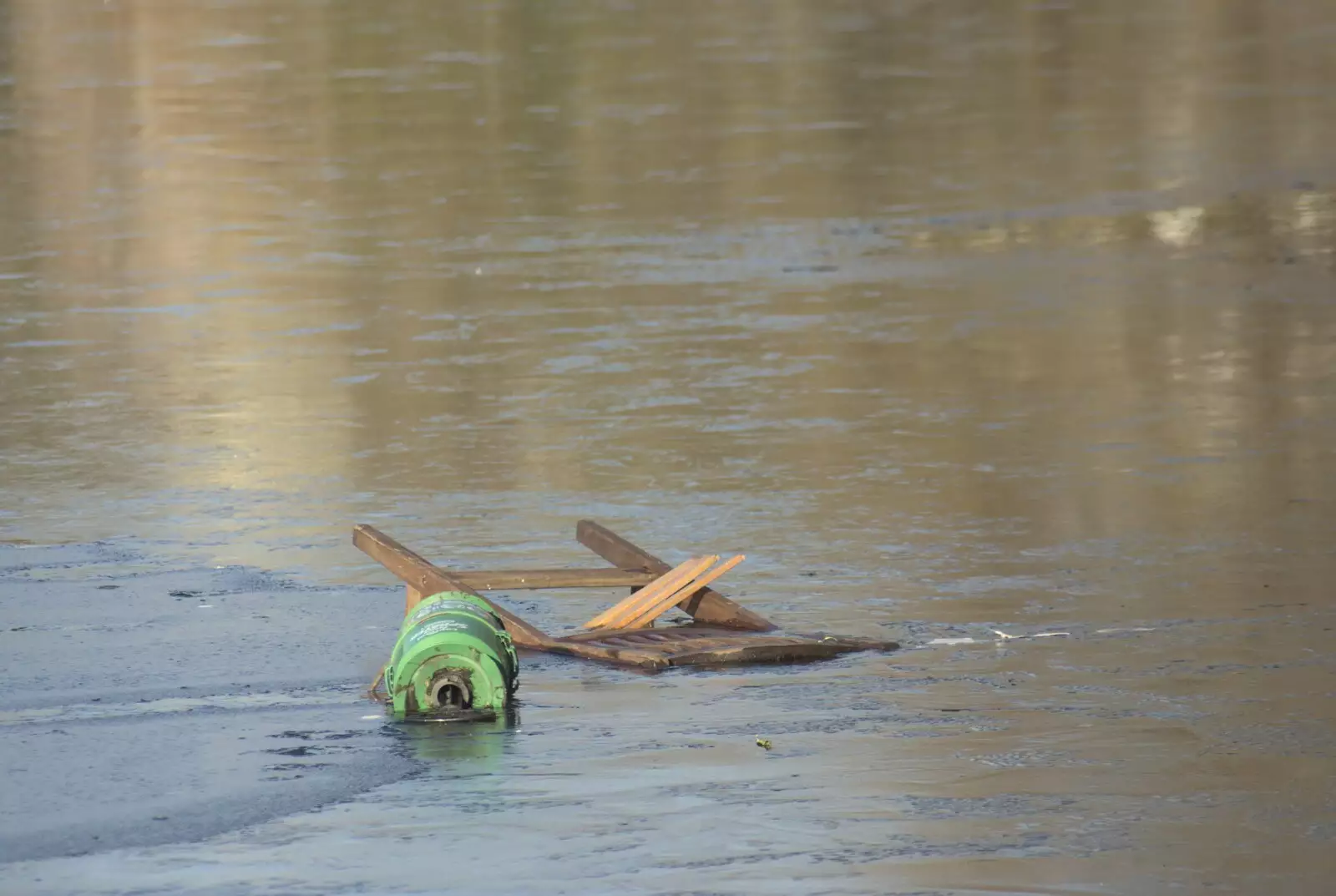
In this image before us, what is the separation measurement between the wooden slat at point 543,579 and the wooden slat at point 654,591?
172mm

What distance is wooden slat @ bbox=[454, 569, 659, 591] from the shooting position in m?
11.5

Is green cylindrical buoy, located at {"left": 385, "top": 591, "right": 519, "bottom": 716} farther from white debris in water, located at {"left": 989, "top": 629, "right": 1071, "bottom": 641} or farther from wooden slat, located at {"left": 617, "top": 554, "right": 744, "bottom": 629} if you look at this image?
white debris in water, located at {"left": 989, "top": 629, "right": 1071, "bottom": 641}

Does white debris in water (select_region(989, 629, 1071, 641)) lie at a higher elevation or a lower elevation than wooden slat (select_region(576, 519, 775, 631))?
lower

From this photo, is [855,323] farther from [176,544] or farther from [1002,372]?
[176,544]

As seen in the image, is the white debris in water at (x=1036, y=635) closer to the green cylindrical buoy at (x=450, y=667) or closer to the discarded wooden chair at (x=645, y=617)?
the discarded wooden chair at (x=645, y=617)

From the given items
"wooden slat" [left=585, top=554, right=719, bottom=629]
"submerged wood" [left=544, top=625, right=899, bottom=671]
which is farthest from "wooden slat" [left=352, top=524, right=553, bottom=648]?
"wooden slat" [left=585, top=554, right=719, bottom=629]

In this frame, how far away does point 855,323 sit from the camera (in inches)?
790

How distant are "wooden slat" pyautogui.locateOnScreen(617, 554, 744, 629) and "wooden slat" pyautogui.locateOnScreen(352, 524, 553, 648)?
525 millimetres

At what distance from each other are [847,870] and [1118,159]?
21.2 metres

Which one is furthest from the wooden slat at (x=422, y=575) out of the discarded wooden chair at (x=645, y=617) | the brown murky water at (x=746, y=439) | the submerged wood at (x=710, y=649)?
the brown murky water at (x=746, y=439)

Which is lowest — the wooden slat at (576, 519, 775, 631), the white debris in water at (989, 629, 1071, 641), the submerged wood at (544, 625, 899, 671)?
the white debris in water at (989, 629, 1071, 641)

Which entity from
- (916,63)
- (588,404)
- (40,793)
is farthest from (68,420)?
(916,63)

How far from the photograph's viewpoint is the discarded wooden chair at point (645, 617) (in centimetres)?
1087

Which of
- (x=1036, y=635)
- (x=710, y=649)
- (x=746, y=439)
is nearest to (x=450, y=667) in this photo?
(x=710, y=649)
